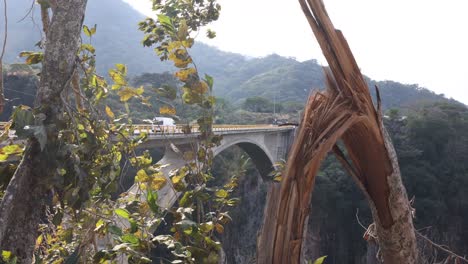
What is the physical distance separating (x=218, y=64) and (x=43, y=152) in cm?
7172

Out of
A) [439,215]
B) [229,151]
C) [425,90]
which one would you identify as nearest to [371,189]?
[439,215]

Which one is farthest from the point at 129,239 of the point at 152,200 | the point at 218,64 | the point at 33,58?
the point at 218,64

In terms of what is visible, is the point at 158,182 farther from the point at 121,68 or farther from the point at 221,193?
the point at 121,68

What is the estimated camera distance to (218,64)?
235 feet

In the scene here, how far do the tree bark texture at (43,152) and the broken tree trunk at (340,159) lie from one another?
63cm

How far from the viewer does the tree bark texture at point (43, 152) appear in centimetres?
94

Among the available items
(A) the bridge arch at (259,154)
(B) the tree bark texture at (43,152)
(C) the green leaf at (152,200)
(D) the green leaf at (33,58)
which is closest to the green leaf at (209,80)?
(C) the green leaf at (152,200)

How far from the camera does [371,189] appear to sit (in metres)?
0.81

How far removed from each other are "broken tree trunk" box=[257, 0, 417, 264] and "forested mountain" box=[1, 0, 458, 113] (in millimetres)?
34039

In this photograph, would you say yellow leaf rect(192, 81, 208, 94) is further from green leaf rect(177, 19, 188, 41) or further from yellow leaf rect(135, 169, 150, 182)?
yellow leaf rect(135, 169, 150, 182)

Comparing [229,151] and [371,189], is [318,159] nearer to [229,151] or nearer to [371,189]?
[371,189]

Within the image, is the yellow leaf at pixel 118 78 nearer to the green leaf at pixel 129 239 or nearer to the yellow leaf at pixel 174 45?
the yellow leaf at pixel 174 45

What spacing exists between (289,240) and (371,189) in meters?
0.37

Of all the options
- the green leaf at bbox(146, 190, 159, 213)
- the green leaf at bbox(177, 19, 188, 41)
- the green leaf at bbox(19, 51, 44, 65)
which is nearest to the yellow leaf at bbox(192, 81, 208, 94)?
the green leaf at bbox(177, 19, 188, 41)
